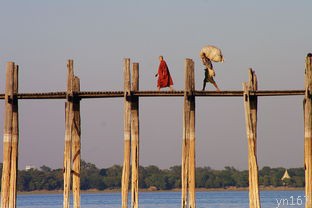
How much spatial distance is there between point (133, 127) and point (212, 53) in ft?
9.52

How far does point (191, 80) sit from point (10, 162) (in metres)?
5.32

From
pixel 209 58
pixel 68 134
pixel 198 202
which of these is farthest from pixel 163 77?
pixel 198 202

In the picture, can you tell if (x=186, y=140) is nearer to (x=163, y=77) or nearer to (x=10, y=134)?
(x=163, y=77)

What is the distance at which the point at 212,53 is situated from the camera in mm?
28938

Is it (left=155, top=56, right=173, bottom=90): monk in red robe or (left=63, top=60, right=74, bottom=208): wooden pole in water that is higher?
(left=155, top=56, right=173, bottom=90): monk in red robe

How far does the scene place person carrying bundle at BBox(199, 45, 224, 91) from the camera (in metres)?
28.8

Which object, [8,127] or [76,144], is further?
[76,144]

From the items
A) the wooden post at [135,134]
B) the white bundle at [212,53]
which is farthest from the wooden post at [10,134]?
the white bundle at [212,53]

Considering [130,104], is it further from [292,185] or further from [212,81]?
[292,185]

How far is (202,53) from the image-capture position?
29.0m

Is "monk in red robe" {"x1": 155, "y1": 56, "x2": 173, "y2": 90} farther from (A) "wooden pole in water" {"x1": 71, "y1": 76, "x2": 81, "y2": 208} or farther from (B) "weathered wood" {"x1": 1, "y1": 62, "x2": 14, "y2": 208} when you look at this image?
(B) "weathered wood" {"x1": 1, "y1": 62, "x2": 14, "y2": 208}

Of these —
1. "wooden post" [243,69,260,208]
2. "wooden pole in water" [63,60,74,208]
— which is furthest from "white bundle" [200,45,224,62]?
"wooden pole in water" [63,60,74,208]

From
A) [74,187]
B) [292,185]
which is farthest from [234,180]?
[74,187]

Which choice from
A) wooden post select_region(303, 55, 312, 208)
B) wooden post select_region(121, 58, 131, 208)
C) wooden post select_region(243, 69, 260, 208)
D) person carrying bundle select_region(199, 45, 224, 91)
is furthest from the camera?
person carrying bundle select_region(199, 45, 224, 91)
